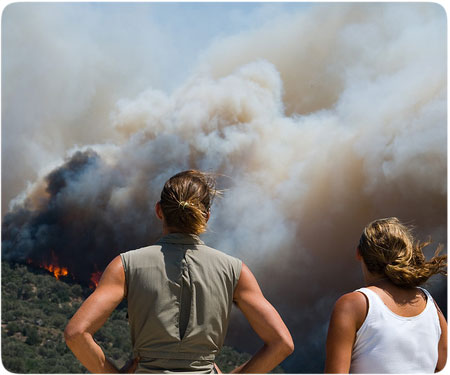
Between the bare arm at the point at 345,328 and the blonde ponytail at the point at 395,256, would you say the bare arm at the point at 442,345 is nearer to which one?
the blonde ponytail at the point at 395,256

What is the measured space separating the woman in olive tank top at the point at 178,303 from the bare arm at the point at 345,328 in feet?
0.39

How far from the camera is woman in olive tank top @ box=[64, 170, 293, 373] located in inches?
55.4

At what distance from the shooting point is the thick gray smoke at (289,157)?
499 centimetres

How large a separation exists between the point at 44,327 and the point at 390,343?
4.25 metres

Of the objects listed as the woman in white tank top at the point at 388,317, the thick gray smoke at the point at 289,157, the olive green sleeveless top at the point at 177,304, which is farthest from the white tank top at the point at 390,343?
the thick gray smoke at the point at 289,157

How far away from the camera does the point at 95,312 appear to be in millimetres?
1399

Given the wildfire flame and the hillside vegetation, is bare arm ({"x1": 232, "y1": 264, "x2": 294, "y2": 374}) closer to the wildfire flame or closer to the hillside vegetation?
the hillside vegetation

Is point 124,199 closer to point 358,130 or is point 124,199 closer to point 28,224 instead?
point 28,224

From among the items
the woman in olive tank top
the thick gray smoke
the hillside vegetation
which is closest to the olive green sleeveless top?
the woman in olive tank top

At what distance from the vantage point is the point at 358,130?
5035mm

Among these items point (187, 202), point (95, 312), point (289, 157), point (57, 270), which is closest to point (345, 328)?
point (187, 202)

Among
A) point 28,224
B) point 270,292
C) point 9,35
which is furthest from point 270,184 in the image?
point 9,35

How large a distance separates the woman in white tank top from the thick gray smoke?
3475 millimetres

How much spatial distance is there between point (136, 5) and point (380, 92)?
2.33m
